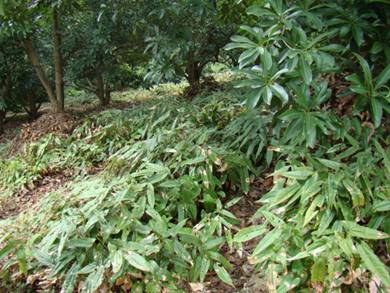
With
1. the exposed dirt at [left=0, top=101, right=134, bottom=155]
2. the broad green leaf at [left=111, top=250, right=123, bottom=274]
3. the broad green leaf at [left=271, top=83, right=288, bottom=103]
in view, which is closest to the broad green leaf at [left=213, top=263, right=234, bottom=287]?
the broad green leaf at [left=111, top=250, right=123, bottom=274]

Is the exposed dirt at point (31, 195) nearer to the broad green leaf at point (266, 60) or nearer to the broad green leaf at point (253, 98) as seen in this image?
the broad green leaf at point (253, 98)

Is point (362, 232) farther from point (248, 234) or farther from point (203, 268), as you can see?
point (203, 268)

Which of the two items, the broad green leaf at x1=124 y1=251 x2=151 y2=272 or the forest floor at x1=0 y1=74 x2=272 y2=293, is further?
the forest floor at x1=0 y1=74 x2=272 y2=293

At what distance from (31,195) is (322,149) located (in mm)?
2348

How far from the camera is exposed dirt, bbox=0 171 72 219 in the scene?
9.26 ft

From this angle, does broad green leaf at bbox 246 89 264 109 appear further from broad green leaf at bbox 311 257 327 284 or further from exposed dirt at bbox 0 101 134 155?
exposed dirt at bbox 0 101 134 155

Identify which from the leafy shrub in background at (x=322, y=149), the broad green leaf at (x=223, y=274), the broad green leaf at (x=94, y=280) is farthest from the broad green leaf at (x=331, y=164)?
the broad green leaf at (x=94, y=280)

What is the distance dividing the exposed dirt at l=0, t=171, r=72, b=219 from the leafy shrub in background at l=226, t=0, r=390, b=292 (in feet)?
6.25

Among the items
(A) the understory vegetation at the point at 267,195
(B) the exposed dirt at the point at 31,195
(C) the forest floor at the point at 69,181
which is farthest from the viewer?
(B) the exposed dirt at the point at 31,195

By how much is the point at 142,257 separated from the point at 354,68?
1484 mm

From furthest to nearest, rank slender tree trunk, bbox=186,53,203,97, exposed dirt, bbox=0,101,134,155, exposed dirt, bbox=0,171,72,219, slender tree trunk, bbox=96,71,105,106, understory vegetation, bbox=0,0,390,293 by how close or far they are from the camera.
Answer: slender tree trunk, bbox=96,71,105,106 → slender tree trunk, bbox=186,53,203,97 → exposed dirt, bbox=0,101,134,155 → exposed dirt, bbox=0,171,72,219 → understory vegetation, bbox=0,0,390,293

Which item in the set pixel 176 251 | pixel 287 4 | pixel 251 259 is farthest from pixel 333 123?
pixel 176 251

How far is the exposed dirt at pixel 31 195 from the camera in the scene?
2822 mm

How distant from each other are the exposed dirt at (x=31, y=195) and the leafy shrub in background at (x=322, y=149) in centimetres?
190
